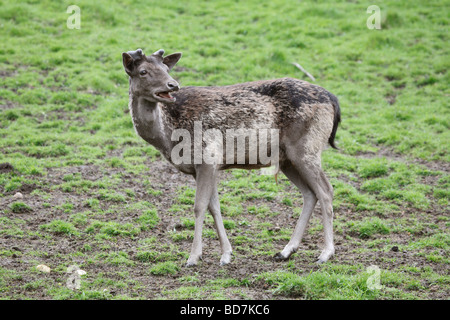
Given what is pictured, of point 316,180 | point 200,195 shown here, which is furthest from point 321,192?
point 200,195

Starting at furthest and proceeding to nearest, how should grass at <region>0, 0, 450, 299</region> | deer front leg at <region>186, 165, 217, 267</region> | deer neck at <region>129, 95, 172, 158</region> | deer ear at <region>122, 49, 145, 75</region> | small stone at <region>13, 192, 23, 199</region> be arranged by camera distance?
small stone at <region>13, 192, 23, 199</region> < deer front leg at <region>186, 165, 217, 267</region> < deer neck at <region>129, 95, 172, 158</region> < deer ear at <region>122, 49, 145, 75</region> < grass at <region>0, 0, 450, 299</region>

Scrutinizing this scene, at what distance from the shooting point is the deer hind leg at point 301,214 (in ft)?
27.4

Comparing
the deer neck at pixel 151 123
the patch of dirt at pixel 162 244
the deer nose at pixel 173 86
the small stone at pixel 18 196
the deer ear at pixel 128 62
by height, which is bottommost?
the patch of dirt at pixel 162 244

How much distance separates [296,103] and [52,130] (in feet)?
23.4

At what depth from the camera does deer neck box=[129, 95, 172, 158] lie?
26.1 ft

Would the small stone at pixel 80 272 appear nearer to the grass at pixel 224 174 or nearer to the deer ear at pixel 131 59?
the grass at pixel 224 174

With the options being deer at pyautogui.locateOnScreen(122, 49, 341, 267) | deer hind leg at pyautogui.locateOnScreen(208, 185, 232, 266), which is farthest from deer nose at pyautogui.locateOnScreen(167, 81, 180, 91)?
deer hind leg at pyautogui.locateOnScreen(208, 185, 232, 266)

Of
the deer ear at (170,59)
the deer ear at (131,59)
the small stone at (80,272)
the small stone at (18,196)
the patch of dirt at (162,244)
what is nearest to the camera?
the patch of dirt at (162,244)

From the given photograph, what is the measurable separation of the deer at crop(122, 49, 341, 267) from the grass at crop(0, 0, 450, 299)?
0.54m

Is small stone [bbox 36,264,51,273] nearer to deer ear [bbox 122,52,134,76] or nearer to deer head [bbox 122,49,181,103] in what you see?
deer head [bbox 122,49,181,103]

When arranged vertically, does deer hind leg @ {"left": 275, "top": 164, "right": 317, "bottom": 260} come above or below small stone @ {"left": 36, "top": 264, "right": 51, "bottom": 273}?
above

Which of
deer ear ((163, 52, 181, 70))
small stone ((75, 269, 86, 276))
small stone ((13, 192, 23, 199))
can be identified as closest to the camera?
small stone ((75, 269, 86, 276))

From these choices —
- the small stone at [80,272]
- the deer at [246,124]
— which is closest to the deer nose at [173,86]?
the deer at [246,124]
